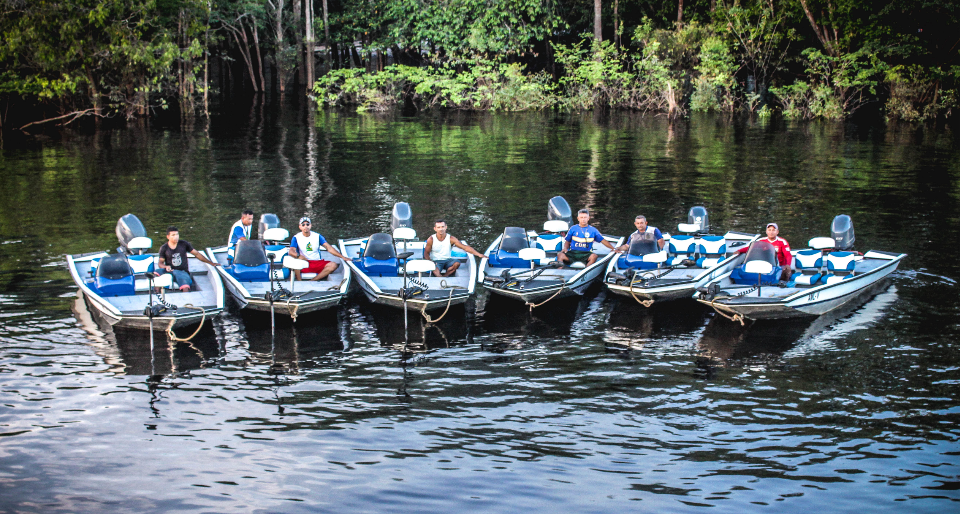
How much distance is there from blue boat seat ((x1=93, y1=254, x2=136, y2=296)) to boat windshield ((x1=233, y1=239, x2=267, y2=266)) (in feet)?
5.95

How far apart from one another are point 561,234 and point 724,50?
109ft

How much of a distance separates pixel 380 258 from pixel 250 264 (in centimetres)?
230

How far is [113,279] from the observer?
14672 mm

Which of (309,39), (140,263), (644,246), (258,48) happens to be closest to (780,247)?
(644,246)

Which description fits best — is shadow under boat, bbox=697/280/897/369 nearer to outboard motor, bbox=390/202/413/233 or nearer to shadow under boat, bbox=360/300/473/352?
shadow under boat, bbox=360/300/473/352

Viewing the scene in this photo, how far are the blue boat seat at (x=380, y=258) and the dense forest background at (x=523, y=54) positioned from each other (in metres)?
27.8

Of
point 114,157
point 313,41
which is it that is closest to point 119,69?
point 114,157

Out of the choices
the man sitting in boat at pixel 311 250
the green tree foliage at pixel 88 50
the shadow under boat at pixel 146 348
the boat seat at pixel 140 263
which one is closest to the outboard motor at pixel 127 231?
the boat seat at pixel 140 263

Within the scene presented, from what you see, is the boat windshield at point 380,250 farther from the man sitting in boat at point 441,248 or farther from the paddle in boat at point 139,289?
the paddle in boat at point 139,289

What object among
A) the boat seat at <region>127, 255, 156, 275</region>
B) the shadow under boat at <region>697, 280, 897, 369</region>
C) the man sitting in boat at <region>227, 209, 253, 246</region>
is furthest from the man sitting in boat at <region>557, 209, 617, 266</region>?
the boat seat at <region>127, 255, 156, 275</region>

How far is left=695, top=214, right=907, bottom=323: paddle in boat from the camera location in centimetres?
1448

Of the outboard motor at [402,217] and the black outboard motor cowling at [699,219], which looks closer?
the black outboard motor cowling at [699,219]

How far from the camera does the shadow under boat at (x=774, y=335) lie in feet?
44.3

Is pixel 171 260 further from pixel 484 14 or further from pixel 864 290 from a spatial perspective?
pixel 484 14
